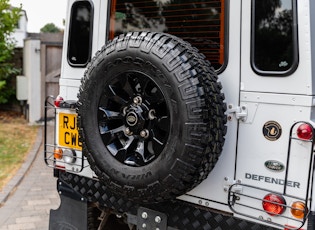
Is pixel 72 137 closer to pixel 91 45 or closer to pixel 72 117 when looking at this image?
pixel 72 117

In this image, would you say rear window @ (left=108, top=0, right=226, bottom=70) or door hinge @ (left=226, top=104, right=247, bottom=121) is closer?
door hinge @ (left=226, top=104, right=247, bottom=121)

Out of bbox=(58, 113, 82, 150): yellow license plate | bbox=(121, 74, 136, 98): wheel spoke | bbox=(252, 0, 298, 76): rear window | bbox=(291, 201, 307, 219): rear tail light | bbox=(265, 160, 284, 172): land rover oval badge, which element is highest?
bbox=(252, 0, 298, 76): rear window

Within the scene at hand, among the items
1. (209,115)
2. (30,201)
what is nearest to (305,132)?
(209,115)

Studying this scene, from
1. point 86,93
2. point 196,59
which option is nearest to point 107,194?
point 86,93

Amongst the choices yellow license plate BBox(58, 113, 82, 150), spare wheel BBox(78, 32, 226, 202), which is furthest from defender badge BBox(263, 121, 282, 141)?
yellow license plate BBox(58, 113, 82, 150)

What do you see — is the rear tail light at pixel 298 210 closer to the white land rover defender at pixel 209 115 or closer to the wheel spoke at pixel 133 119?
the white land rover defender at pixel 209 115

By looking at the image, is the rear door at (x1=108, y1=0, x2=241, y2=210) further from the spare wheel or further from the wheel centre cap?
the wheel centre cap

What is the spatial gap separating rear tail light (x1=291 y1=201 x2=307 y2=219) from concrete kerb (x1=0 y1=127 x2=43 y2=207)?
172 inches

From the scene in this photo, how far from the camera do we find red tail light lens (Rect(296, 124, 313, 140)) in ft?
7.36

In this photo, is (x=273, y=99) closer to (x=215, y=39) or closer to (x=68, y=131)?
(x=215, y=39)

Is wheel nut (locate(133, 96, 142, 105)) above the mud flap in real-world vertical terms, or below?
above

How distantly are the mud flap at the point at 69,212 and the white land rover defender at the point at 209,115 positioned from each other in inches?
27.0

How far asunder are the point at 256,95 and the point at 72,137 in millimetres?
1767

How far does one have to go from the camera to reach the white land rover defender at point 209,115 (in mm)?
2352
